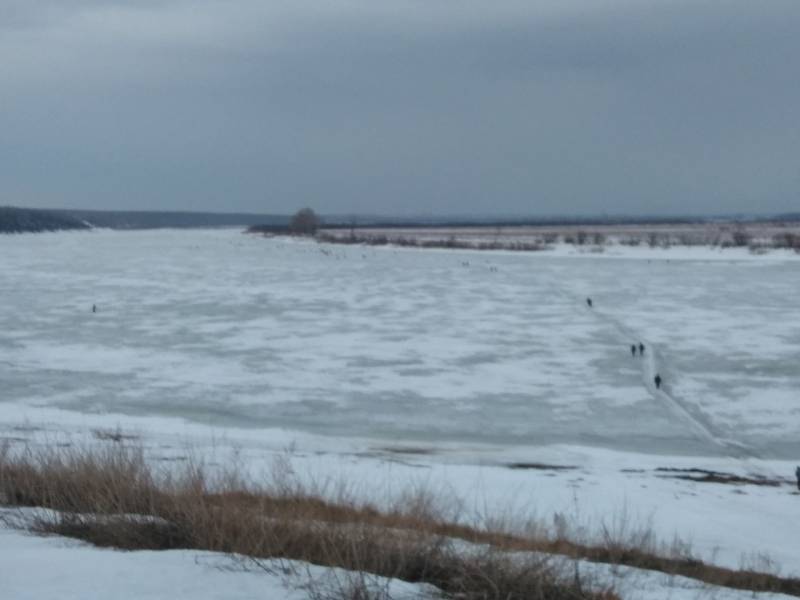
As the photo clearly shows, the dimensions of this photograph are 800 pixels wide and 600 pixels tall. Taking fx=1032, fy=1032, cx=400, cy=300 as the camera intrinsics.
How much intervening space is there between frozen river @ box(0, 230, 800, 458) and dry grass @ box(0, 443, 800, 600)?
577cm

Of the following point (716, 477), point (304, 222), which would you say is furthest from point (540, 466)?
point (304, 222)

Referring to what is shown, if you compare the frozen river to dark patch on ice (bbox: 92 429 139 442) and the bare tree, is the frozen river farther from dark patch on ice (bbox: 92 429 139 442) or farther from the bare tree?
the bare tree

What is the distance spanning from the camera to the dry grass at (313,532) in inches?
194

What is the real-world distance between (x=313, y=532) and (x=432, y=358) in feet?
44.1

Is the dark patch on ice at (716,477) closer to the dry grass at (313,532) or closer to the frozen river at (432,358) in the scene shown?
the frozen river at (432,358)

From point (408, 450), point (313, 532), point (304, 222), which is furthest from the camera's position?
point (304, 222)

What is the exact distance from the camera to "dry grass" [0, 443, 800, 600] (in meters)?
4.93

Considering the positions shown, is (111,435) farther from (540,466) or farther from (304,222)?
(304,222)

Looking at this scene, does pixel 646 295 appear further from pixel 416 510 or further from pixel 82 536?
pixel 82 536

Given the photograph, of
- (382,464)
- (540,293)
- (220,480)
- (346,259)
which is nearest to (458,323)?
(540,293)

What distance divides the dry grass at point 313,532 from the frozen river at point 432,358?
5774 mm

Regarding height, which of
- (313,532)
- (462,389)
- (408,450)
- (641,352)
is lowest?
(408,450)

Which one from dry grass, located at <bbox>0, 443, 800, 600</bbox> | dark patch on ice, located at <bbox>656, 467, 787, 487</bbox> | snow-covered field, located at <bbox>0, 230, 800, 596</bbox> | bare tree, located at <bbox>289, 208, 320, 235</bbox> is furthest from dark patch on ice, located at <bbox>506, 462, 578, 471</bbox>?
bare tree, located at <bbox>289, 208, 320, 235</bbox>

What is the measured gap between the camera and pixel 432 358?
61.8 feet
